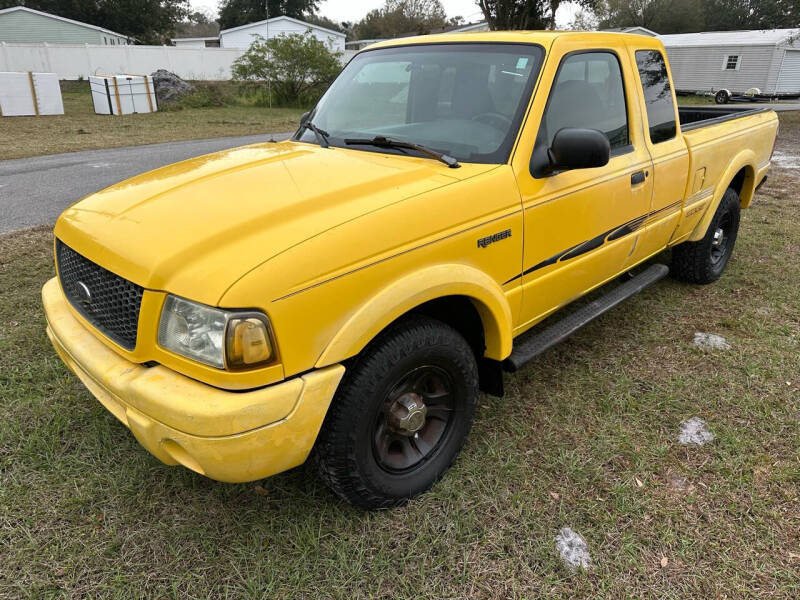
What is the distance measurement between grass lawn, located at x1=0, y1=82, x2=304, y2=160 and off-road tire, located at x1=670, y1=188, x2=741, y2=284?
11.5 meters

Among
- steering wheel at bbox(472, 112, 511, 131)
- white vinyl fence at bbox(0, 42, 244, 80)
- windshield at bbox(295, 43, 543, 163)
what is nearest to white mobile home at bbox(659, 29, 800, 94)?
white vinyl fence at bbox(0, 42, 244, 80)

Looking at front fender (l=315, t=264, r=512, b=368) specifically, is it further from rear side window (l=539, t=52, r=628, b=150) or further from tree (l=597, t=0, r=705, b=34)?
tree (l=597, t=0, r=705, b=34)

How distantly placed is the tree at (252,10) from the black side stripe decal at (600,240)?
188ft

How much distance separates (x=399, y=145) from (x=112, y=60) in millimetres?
30681

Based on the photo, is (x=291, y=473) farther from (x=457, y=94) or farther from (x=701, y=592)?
(x=457, y=94)

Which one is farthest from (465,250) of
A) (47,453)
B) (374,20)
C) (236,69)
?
(374,20)

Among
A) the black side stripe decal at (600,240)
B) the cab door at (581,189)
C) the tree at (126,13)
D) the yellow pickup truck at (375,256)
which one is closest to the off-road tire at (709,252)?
the black side stripe decal at (600,240)

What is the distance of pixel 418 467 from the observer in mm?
2490

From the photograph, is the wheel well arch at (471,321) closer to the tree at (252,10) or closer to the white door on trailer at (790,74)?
the white door on trailer at (790,74)

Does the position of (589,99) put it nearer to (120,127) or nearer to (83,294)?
(83,294)

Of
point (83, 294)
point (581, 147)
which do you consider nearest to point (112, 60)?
point (83, 294)

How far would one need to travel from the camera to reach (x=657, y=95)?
360 cm

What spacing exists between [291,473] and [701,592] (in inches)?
69.1

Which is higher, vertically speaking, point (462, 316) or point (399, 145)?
point (399, 145)
